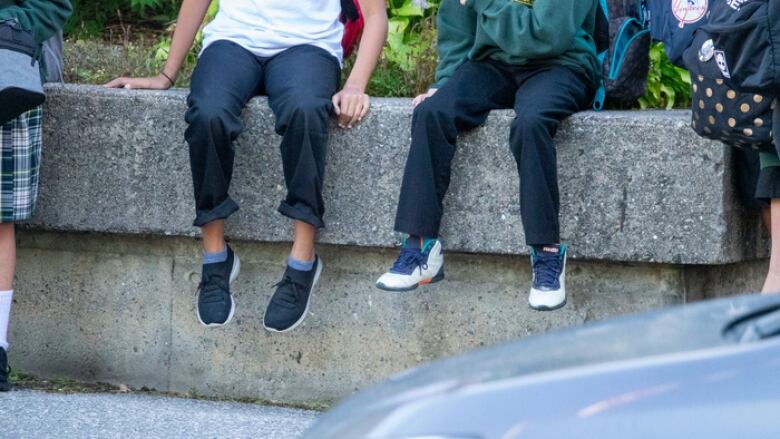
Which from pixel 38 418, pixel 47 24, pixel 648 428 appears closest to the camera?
pixel 648 428

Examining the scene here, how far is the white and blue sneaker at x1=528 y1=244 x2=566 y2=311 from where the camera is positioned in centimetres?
446

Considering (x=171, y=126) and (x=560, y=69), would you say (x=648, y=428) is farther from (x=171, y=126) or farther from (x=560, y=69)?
(x=171, y=126)

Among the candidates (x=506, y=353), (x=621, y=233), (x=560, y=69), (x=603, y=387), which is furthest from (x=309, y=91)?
(x=603, y=387)

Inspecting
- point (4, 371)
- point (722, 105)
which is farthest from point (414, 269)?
point (4, 371)

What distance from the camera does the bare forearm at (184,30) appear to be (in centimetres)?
531

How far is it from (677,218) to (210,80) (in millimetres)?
1755

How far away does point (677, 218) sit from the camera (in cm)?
465

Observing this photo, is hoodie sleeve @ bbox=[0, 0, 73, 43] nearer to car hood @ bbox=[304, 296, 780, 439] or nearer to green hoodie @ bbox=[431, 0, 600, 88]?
green hoodie @ bbox=[431, 0, 600, 88]

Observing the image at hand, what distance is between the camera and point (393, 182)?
4.93m

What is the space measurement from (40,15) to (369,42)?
3.99 feet

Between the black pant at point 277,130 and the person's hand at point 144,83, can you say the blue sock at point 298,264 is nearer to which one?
the black pant at point 277,130

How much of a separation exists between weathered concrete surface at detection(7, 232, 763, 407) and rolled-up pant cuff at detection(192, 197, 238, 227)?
1.16 feet

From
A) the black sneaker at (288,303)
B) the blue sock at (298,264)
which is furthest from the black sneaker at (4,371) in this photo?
the blue sock at (298,264)

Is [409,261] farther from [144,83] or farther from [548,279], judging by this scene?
[144,83]
